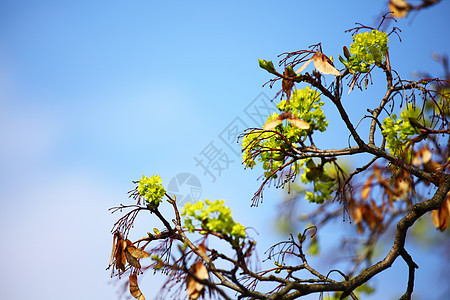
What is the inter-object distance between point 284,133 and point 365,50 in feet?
1.51

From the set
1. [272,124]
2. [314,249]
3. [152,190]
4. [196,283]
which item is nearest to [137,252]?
[152,190]

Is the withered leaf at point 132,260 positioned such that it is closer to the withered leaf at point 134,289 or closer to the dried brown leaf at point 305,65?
the withered leaf at point 134,289

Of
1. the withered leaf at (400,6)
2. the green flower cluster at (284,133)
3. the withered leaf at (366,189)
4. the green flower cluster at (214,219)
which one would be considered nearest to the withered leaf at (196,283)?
the green flower cluster at (214,219)

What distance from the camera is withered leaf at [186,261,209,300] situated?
130 cm

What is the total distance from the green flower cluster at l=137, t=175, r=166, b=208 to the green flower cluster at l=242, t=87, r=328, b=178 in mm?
368

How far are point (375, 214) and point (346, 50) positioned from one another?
31.0 inches

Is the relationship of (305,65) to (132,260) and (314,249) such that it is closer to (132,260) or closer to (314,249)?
(132,260)

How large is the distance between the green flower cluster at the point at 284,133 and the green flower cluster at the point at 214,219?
0.36 meters

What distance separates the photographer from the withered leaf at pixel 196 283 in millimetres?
1302

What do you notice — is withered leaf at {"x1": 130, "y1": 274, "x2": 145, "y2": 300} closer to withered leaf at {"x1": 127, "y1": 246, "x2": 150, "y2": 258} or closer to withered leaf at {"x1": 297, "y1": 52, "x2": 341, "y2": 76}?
withered leaf at {"x1": 127, "y1": 246, "x2": 150, "y2": 258}

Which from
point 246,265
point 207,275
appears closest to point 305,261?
point 246,265

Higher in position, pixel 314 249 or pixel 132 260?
pixel 132 260

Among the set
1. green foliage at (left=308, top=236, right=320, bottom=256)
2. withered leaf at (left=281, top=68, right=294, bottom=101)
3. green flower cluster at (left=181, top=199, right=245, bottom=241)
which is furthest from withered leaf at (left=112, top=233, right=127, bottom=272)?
green foliage at (left=308, top=236, right=320, bottom=256)

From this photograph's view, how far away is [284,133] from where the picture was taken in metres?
1.63
